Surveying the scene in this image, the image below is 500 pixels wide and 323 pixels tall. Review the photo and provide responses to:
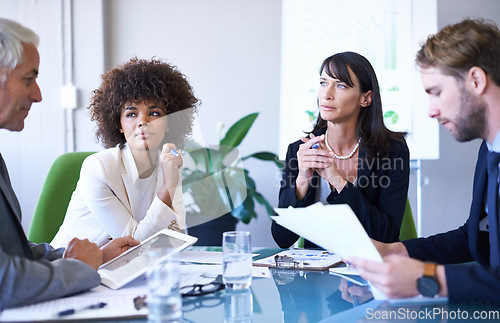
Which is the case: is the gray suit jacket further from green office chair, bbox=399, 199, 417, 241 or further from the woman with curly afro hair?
green office chair, bbox=399, 199, 417, 241

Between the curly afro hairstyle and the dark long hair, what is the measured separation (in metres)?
0.64

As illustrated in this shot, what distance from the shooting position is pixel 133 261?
1255 millimetres

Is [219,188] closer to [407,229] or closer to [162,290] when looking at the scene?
[407,229]

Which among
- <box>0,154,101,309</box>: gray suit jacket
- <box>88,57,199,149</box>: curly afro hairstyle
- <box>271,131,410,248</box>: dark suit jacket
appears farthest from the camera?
<box>88,57,199,149</box>: curly afro hairstyle

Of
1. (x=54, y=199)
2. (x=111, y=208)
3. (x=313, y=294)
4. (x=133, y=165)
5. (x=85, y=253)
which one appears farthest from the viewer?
(x=54, y=199)

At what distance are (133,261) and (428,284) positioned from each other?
72cm

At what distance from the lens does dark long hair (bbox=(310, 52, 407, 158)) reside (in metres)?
1.95

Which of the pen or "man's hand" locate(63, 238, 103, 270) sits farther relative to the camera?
"man's hand" locate(63, 238, 103, 270)

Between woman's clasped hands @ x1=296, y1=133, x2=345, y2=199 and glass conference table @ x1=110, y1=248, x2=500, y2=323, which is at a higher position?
woman's clasped hands @ x1=296, y1=133, x2=345, y2=199

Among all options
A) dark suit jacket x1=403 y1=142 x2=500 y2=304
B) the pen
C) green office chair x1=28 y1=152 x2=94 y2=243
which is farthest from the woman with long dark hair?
the pen

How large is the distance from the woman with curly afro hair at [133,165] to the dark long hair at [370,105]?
69cm

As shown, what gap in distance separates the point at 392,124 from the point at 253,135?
0.97 m

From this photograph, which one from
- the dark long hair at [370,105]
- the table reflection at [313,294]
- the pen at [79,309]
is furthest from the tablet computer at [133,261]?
the dark long hair at [370,105]

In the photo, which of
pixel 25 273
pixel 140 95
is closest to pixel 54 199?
pixel 140 95
